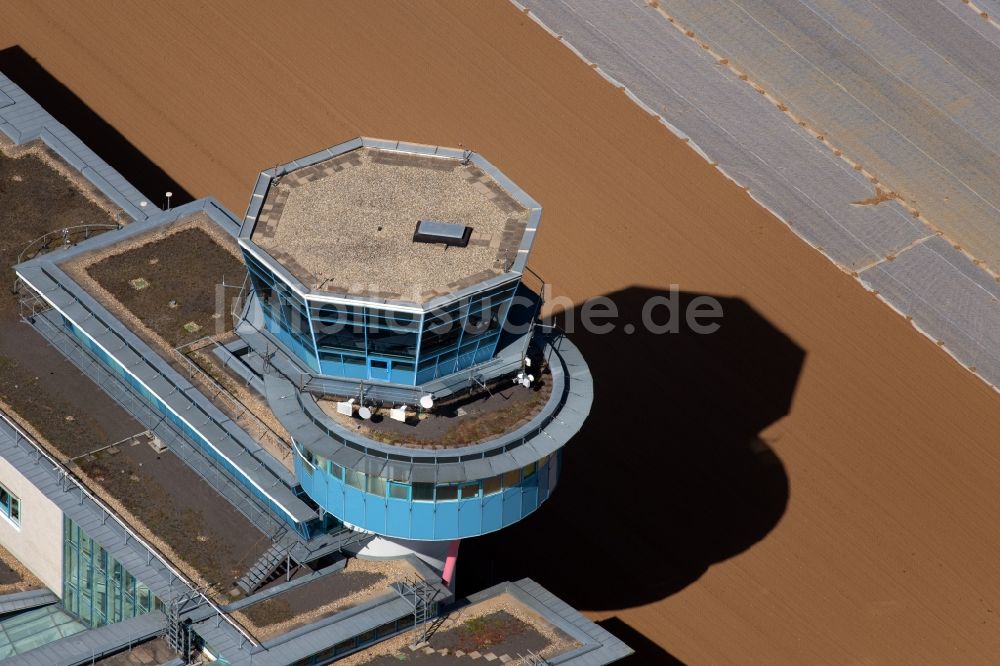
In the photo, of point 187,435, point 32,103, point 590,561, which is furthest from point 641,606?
point 32,103

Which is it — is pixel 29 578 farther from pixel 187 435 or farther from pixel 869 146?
pixel 869 146

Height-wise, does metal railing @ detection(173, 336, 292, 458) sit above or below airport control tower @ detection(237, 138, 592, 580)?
below

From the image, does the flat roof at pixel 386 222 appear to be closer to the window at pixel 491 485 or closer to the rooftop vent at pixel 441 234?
the rooftop vent at pixel 441 234

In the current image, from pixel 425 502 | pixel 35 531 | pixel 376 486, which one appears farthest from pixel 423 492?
pixel 35 531

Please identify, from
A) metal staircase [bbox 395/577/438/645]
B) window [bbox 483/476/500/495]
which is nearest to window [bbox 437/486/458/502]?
window [bbox 483/476/500/495]

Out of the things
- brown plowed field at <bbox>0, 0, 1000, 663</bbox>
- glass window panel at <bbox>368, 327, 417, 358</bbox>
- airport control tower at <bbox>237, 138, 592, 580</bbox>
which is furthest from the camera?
brown plowed field at <bbox>0, 0, 1000, 663</bbox>

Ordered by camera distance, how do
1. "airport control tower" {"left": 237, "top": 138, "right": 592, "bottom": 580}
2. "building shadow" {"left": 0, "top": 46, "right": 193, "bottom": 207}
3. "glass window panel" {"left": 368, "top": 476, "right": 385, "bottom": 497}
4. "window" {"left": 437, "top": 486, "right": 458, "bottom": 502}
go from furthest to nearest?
"building shadow" {"left": 0, "top": 46, "right": 193, "bottom": 207} → "glass window panel" {"left": 368, "top": 476, "right": 385, "bottom": 497} → "window" {"left": 437, "top": 486, "right": 458, "bottom": 502} → "airport control tower" {"left": 237, "top": 138, "right": 592, "bottom": 580}

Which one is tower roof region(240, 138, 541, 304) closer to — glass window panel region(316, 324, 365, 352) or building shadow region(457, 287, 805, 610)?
glass window panel region(316, 324, 365, 352)
